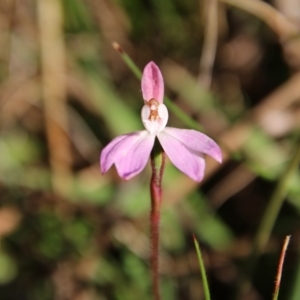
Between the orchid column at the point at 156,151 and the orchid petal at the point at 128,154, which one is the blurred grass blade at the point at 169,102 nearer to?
the orchid column at the point at 156,151

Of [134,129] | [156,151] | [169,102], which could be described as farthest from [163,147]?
[134,129]

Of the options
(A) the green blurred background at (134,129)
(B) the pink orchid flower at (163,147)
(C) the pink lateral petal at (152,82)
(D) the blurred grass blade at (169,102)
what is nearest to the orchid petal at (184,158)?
(B) the pink orchid flower at (163,147)

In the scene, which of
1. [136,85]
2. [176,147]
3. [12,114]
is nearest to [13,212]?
[12,114]

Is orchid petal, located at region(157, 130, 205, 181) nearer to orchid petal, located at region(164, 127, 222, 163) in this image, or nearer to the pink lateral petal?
orchid petal, located at region(164, 127, 222, 163)

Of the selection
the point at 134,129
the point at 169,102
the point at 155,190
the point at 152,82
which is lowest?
the point at 155,190

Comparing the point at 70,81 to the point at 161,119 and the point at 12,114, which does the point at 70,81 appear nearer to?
the point at 12,114

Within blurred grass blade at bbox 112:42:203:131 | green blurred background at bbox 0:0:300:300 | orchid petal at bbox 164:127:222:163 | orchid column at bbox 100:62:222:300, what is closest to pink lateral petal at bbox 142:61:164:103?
orchid column at bbox 100:62:222:300

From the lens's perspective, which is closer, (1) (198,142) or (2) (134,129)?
(1) (198,142)

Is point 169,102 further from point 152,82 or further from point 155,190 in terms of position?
point 155,190
